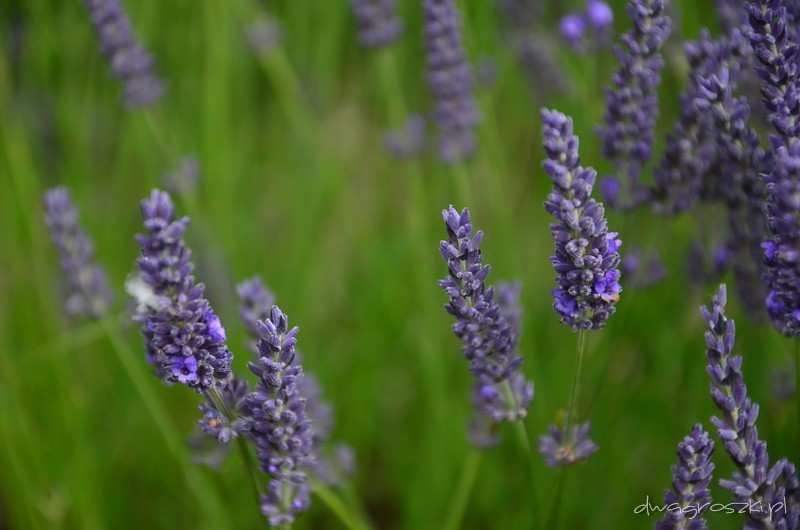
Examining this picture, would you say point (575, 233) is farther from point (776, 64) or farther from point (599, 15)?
point (599, 15)

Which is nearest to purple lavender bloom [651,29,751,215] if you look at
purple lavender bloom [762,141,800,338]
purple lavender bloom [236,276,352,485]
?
purple lavender bloom [762,141,800,338]

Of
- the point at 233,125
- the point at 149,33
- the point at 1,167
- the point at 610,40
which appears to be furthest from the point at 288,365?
the point at 233,125

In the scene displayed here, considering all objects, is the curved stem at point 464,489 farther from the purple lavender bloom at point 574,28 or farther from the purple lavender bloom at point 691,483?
the purple lavender bloom at point 574,28

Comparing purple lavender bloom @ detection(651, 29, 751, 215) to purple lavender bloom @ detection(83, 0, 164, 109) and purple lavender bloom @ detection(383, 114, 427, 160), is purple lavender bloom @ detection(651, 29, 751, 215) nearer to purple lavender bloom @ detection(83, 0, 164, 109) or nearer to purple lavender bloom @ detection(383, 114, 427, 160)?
purple lavender bloom @ detection(383, 114, 427, 160)

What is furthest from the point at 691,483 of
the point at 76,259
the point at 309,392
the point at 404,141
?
the point at 404,141

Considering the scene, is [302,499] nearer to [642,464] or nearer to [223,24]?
[642,464]
